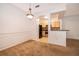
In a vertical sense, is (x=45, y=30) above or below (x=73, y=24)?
below

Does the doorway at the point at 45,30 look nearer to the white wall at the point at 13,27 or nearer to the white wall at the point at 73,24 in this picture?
the white wall at the point at 13,27

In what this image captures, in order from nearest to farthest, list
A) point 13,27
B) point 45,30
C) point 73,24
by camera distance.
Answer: point 73,24
point 13,27
point 45,30

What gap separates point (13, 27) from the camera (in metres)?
3.58

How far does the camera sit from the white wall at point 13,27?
3.11 m

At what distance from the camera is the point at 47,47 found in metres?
3.68

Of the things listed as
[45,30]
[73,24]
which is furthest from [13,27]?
[45,30]

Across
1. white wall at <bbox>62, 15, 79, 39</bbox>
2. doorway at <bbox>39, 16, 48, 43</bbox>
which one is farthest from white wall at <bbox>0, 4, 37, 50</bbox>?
white wall at <bbox>62, 15, 79, 39</bbox>

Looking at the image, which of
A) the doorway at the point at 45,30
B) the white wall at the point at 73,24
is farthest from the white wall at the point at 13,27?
the white wall at the point at 73,24

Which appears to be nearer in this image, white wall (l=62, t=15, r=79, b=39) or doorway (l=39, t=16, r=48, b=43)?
white wall (l=62, t=15, r=79, b=39)

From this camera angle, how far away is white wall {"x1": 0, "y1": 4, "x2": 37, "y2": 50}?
311 centimetres

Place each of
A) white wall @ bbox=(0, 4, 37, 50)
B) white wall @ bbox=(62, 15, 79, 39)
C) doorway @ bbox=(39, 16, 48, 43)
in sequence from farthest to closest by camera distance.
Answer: doorway @ bbox=(39, 16, 48, 43) < white wall @ bbox=(62, 15, 79, 39) < white wall @ bbox=(0, 4, 37, 50)

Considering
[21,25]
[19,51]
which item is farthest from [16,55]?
[21,25]

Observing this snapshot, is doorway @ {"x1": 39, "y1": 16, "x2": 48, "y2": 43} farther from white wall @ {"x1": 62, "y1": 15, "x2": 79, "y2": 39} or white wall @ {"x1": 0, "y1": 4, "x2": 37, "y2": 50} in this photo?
white wall @ {"x1": 62, "y1": 15, "x2": 79, "y2": 39}

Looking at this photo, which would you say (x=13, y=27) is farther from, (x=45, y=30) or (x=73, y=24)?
(x=45, y=30)
